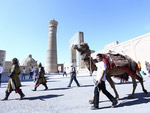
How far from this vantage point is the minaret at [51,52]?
45.2 m

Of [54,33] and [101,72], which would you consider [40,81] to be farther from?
[54,33]

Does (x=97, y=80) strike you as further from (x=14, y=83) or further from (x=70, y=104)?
(x=14, y=83)

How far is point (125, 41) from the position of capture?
27875mm

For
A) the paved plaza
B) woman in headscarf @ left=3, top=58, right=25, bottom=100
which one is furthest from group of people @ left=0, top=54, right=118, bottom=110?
the paved plaza

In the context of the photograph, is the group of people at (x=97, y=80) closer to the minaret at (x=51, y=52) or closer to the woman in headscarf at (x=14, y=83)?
the woman in headscarf at (x=14, y=83)

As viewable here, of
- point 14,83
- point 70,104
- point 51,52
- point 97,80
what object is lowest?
point 70,104

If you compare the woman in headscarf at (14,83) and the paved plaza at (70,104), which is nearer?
the paved plaza at (70,104)

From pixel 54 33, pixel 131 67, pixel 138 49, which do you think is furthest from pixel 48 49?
pixel 131 67

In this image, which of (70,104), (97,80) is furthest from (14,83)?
(97,80)

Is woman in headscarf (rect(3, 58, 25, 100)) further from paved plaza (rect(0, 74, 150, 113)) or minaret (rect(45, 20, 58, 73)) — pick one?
minaret (rect(45, 20, 58, 73))

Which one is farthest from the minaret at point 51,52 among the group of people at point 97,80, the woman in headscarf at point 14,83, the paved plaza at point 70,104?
the paved plaza at point 70,104

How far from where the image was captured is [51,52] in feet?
149

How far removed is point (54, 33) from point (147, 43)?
36108mm

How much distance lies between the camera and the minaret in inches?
1779
